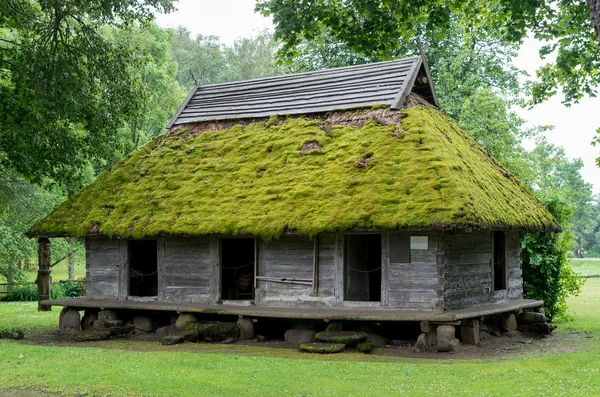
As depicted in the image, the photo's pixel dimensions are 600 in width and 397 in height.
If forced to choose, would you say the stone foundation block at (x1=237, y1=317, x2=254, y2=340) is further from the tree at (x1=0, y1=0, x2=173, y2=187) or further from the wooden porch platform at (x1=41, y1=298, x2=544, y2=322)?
the tree at (x1=0, y1=0, x2=173, y2=187)

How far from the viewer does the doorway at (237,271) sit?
19.2 m

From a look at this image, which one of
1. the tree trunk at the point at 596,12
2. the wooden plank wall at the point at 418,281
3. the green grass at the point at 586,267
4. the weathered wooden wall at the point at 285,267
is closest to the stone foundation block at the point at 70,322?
the weathered wooden wall at the point at 285,267

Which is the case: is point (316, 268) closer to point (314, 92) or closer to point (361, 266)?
point (361, 266)

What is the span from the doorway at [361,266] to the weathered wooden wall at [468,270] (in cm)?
165

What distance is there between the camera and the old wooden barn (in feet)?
49.0

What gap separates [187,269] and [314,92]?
6.30 m

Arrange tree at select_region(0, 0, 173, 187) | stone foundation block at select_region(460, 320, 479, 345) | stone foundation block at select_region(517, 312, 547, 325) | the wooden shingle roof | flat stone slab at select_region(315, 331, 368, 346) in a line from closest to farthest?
1. flat stone slab at select_region(315, 331, 368, 346)
2. stone foundation block at select_region(460, 320, 479, 345)
3. tree at select_region(0, 0, 173, 187)
4. stone foundation block at select_region(517, 312, 547, 325)
5. the wooden shingle roof

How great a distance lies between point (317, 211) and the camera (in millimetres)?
15336

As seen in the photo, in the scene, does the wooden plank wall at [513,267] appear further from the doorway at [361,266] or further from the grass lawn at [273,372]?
the doorway at [361,266]

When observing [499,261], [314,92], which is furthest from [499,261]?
[314,92]

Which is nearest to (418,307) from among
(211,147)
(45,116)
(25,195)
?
(211,147)

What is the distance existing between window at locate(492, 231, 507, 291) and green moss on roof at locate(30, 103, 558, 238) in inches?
44.1

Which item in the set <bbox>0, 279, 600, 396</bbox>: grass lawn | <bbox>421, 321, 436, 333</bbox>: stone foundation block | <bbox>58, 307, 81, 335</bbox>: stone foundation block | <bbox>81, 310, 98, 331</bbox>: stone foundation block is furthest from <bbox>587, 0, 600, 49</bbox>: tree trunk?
<bbox>58, 307, 81, 335</bbox>: stone foundation block

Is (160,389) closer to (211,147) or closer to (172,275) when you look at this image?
(172,275)
